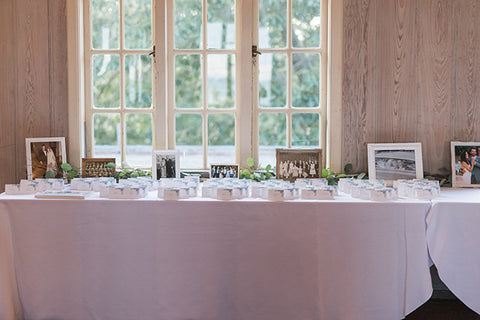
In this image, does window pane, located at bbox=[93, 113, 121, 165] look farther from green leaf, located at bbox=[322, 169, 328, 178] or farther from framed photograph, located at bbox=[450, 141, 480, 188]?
framed photograph, located at bbox=[450, 141, 480, 188]

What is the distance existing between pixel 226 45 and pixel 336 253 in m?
1.70

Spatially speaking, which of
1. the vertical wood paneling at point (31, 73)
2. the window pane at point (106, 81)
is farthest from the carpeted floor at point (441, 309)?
the vertical wood paneling at point (31, 73)

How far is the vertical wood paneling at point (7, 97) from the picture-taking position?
9.62ft

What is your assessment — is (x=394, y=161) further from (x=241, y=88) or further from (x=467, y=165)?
(x=241, y=88)

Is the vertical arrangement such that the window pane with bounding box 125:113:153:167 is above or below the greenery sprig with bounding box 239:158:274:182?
above

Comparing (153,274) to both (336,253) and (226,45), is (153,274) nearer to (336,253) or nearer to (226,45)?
(336,253)

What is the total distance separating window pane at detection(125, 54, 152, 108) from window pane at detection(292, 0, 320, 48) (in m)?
1.11

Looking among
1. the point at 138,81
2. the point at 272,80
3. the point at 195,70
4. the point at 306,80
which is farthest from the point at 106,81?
the point at 306,80

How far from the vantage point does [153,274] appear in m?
2.28

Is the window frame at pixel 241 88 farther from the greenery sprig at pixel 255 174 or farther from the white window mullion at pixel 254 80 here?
the greenery sprig at pixel 255 174

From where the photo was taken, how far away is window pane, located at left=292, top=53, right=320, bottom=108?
3068 mm

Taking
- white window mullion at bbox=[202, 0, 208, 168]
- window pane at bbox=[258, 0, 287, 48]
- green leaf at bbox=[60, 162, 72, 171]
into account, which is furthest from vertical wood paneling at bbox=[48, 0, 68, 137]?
window pane at bbox=[258, 0, 287, 48]

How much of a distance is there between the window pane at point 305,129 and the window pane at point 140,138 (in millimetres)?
1092

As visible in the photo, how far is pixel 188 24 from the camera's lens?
3053 millimetres
